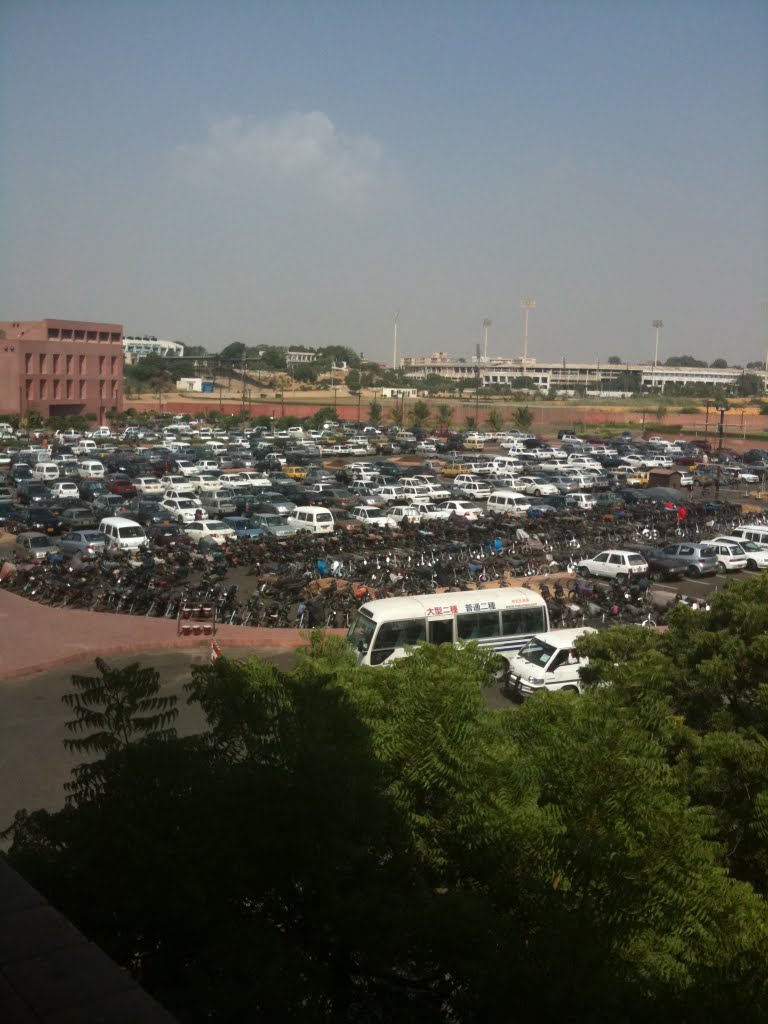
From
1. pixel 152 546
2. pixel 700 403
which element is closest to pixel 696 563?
pixel 152 546

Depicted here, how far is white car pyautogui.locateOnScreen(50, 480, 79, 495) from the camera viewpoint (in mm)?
32719

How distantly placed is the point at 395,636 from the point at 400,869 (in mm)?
8825

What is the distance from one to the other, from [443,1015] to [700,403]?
302ft

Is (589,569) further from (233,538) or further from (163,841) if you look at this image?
(163,841)

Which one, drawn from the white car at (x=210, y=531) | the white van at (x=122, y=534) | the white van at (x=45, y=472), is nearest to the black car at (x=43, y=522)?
the white van at (x=122, y=534)

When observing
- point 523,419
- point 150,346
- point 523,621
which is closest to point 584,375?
point 150,346

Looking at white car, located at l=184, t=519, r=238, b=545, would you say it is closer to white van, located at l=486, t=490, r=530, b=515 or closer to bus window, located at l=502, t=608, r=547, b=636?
white van, located at l=486, t=490, r=530, b=515

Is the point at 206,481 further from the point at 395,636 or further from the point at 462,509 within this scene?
the point at 395,636

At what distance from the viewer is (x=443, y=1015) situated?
3.84 meters

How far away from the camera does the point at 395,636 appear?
1338 centimetres

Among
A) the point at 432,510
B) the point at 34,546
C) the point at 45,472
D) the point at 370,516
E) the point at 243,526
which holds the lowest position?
the point at 34,546

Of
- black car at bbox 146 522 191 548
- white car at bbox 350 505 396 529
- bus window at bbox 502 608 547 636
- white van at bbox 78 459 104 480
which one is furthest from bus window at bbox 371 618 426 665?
white van at bbox 78 459 104 480

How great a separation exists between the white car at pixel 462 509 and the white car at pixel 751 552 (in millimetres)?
7606

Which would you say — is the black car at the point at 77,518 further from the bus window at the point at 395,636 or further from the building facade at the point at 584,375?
the building facade at the point at 584,375
